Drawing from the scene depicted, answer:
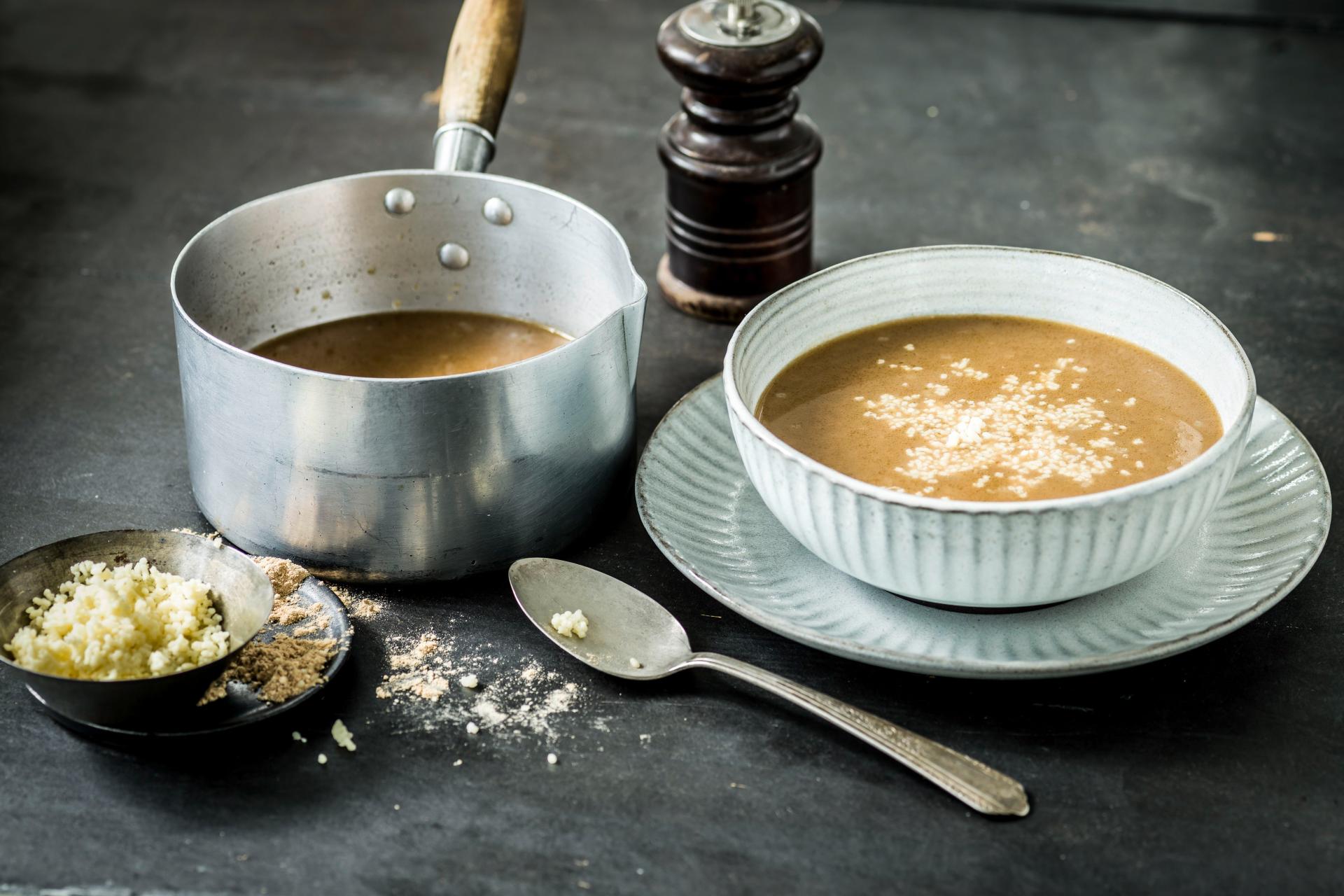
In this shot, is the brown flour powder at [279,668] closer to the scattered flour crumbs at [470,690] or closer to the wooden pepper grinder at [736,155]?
the scattered flour crumbs at [470,690]

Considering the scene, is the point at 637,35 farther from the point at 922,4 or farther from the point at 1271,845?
the point at 1271,845

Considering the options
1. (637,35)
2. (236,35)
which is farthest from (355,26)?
(637,35)

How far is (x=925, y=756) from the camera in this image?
0.87 m

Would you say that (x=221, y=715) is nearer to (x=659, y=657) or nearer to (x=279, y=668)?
(x=279, y=668)

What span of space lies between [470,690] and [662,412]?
15.9 inches

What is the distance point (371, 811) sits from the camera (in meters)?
0.87

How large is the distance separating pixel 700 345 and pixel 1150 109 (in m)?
0.85

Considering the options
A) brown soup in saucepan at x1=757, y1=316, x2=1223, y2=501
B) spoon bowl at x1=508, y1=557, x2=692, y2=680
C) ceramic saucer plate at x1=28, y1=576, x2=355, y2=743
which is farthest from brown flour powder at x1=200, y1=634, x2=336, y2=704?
brown soup in saucepan at x1=757, y1=316, x2=1223, y2=501

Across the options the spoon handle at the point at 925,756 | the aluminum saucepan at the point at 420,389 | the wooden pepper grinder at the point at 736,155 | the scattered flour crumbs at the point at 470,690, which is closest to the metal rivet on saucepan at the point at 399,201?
the aluminum saucepan at the point at 420,389

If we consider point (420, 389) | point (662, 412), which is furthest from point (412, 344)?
point (420, 389)

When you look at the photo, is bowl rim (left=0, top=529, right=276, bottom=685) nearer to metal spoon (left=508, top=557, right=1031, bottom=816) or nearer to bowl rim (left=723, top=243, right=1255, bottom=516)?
metal spoon (left=508, top=557, right=1031, bottom=816)

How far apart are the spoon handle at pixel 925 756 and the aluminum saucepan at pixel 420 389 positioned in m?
0.24

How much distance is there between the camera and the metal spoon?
34.0 inches

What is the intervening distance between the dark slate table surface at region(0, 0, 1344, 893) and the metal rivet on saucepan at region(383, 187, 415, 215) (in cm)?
26
